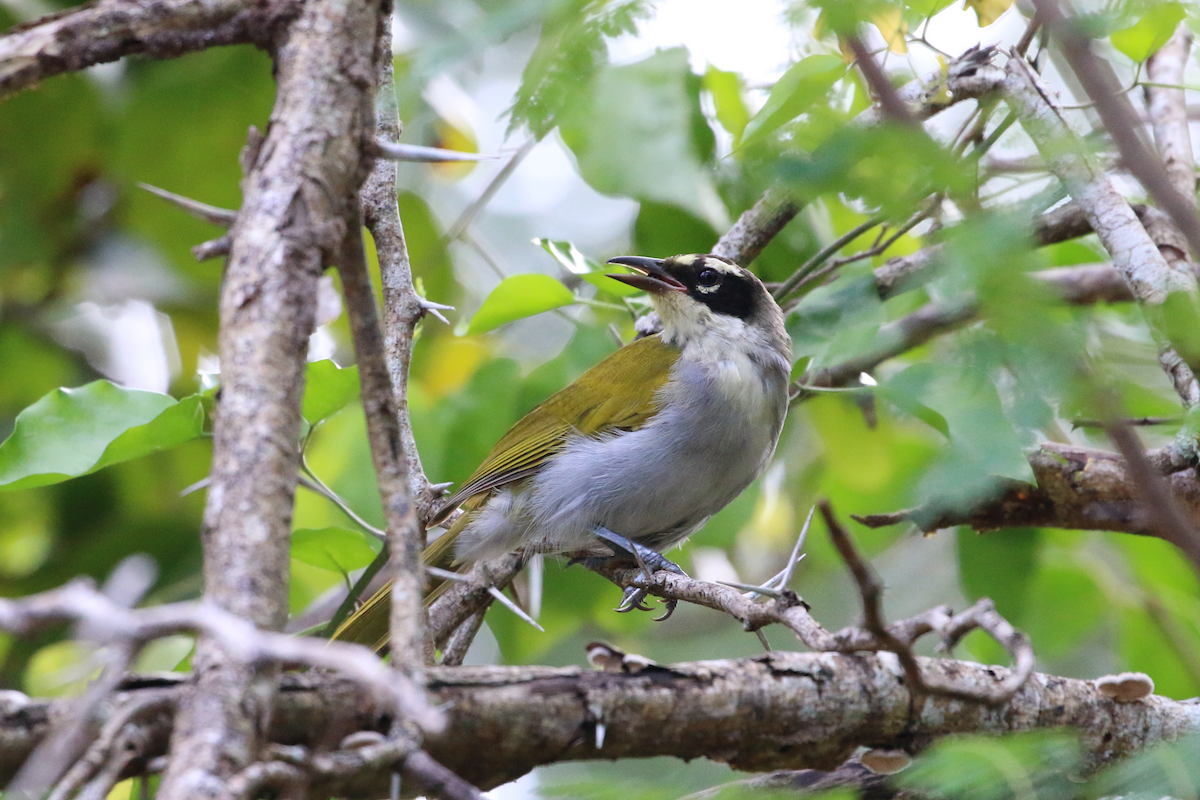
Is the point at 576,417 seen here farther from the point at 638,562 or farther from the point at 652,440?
the point at 638,562

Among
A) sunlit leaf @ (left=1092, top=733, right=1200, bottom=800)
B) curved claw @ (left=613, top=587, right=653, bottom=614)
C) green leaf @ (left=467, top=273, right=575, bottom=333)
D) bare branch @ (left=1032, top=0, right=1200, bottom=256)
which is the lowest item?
sunlit leaf @ (left=1092, top=733, right=1200, bottom=800)

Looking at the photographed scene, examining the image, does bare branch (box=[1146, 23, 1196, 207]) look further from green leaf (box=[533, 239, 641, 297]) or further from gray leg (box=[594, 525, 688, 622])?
gray leg (box=[594, 525, 688, 622])

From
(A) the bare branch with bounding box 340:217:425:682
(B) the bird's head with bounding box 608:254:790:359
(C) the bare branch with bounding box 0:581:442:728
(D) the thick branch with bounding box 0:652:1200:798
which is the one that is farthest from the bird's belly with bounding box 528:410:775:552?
(C) the bare branch with bounding box 0:581:442:728

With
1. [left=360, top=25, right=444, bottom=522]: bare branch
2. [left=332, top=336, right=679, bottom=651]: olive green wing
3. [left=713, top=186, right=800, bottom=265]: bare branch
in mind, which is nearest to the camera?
[left=360, top=25, right=444, bottom=522]: bare branch

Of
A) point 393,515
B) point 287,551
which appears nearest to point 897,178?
point 393,515

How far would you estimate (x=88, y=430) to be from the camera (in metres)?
2.90

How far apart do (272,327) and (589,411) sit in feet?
10.4

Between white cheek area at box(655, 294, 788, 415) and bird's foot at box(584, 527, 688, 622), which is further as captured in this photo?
white cheek area at box(655, 294, 788, 415)

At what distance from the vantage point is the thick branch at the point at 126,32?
1703 millimetres

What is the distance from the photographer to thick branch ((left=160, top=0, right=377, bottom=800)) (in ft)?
4.40

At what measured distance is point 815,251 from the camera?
4637 mm

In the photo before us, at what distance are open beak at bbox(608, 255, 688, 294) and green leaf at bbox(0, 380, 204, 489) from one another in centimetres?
204

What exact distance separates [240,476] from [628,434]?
3126 millimetres

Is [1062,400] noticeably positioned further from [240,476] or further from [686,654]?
[686,654]
